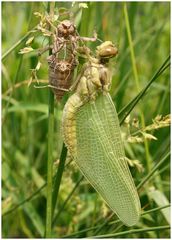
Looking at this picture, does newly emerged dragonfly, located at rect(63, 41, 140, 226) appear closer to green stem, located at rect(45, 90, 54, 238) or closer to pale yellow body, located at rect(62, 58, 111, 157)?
pale yellow body, located at rect(62, 58, 111, 157)

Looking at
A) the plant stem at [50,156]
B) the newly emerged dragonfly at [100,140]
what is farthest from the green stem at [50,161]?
the newly emerged dragonfly at [100,140]

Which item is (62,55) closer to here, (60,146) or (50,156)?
(50,156)

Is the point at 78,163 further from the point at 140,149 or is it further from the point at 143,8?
the point at 143,8

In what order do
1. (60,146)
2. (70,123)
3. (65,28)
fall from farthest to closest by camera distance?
(60,146)
(70,123)
(65,28)

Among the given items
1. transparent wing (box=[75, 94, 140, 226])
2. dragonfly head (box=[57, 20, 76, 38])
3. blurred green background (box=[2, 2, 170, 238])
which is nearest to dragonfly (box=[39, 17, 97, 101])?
dragonfly head (box=[57, 20, 76, 38])

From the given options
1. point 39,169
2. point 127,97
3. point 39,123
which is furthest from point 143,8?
point 39,169

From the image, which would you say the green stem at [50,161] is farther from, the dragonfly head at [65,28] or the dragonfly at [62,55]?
the dragonfly head at [65,28]

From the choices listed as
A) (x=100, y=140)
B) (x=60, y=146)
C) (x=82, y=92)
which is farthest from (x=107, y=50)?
(x=60, y=146)
